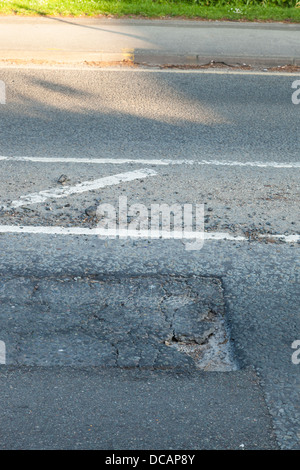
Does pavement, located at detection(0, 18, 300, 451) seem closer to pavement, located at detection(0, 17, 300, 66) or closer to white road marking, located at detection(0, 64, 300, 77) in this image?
white road marking, located at detection(0, 64, 300, 77)

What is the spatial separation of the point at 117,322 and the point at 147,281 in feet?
1.71

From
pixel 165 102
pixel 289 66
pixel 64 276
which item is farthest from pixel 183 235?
pixel 289 66

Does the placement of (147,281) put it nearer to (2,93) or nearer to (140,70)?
(2,93)

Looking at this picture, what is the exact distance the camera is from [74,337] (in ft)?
11.1

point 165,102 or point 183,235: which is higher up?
point 165,102

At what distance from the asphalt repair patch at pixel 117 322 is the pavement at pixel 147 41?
6.64 m

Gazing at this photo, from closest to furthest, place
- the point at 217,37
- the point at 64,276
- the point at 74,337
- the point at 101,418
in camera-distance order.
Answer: the point at 101,418
the point at 74,337
the point at 64,276
the point at 217,37

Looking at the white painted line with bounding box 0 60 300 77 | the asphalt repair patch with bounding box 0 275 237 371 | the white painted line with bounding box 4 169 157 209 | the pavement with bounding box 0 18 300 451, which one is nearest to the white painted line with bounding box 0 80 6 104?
the pavement with bounding box 0 18 300 451

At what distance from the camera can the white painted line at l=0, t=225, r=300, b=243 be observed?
456 cm

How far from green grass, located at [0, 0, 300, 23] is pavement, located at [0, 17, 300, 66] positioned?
367 millimetres

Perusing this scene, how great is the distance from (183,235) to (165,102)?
3638mm
